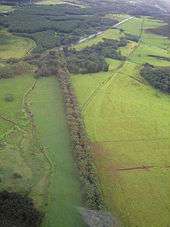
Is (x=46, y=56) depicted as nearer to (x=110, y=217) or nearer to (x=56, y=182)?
(x=56, y=182)

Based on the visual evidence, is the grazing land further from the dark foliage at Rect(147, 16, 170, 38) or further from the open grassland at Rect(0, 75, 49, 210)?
the open grassland at Rect(0, 75, 49, 210)

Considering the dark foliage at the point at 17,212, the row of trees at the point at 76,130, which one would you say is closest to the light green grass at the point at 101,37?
the row of trees at the point at 76,130

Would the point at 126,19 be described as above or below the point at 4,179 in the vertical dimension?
below

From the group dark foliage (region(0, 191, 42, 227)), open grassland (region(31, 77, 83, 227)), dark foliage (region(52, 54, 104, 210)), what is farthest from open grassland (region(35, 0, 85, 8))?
dark foliage (region(0, 191, 42, 227))

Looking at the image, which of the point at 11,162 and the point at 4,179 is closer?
the point at 4,179

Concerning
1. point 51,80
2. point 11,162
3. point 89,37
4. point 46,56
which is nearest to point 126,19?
point 89,37

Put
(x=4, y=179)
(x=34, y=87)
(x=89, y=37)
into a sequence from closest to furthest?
(x=4, y=179) → (x=34, y=87) → (x=89, y=37)

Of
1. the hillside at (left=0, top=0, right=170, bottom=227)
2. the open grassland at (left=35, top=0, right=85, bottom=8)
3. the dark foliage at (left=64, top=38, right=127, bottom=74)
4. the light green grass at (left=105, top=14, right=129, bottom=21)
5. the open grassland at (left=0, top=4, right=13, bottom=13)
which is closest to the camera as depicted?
the hillside at (left=0, top=0, right=170, bottom=227)

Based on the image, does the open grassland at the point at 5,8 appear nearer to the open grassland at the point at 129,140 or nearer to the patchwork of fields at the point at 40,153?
the open grassland at the point at 129,140
